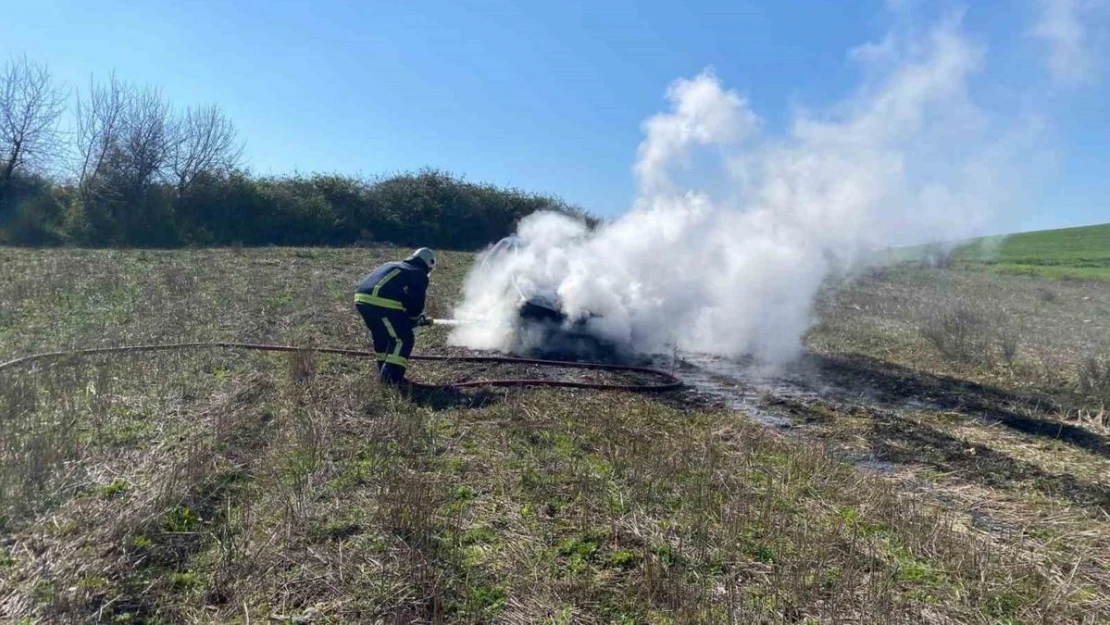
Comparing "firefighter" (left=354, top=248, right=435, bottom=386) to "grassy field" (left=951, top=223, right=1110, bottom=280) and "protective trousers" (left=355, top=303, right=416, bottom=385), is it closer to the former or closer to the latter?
"protective trousers" (left=355, top=303, right=416, bottom=385)

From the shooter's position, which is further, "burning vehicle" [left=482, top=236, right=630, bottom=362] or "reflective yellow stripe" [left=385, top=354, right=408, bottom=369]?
"burning vehicle" [left=482, top=236, right=630, bottom=362]

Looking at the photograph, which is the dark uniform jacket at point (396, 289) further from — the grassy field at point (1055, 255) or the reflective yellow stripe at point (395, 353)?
the grassy field at point (1055, 255)

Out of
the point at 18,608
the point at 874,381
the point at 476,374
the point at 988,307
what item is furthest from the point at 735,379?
the point at 988,307

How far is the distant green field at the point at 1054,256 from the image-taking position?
112 feet

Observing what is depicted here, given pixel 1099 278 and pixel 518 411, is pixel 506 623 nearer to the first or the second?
pixel 518 411

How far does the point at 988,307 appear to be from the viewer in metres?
18.3

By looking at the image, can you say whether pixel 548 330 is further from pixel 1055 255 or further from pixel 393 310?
pixel 1055 255

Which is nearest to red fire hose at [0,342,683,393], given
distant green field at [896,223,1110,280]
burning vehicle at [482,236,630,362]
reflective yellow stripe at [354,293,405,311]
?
burning vehicle at [482,236,630,362]

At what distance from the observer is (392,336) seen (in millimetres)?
7984

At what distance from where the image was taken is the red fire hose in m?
8.03

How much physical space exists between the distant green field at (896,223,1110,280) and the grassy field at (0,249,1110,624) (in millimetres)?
18802

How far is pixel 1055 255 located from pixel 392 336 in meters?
49.3

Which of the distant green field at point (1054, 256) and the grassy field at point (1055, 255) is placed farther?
the grassy field at point (1055, 255)

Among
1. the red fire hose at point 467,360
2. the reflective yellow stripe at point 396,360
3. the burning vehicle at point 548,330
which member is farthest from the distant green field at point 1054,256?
the reflective yellow stripe at point 396,360
